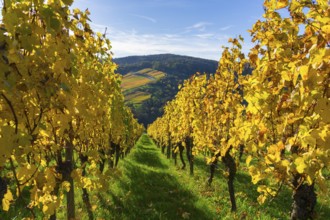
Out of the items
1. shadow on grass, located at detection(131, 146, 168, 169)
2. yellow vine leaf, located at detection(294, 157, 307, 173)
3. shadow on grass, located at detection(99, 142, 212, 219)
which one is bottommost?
shadow on grass, located at detection(131, 146, 168, 169)

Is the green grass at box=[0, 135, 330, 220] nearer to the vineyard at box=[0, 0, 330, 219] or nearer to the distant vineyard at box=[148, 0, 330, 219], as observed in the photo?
the vineyard at box=[0, 0, 330, 219]

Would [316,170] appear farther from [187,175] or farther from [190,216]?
[187,175]

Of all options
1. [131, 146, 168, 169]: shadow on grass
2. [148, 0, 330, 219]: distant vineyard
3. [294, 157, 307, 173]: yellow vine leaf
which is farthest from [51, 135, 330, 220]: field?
[131, 146, 168, 169]: shadow on grass

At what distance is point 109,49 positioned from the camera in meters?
6.48

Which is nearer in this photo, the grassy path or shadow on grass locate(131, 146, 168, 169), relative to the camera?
the grassy path

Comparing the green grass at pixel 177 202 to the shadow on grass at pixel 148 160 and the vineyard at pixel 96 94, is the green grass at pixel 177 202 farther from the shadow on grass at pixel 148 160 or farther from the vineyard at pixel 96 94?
the shadow on grass at pixel 148 160

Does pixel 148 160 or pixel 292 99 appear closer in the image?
pixel 292 99

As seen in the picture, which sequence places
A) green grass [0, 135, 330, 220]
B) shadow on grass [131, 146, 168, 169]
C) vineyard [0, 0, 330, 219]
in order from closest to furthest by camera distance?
vineyard [0, 0, 330, 219] → green grass [0, 135, 330, 220] → shadow on grass [131, 146, 168, 169]

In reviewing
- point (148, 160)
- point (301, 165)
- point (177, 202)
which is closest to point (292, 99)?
A: point (301, 165)

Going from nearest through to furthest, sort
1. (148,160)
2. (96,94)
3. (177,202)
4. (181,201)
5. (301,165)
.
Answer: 1. (301,165)
2. (96,94)
3. (177,202)
4. (181,201)
5. (148,160)

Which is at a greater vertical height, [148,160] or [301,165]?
[301,165]

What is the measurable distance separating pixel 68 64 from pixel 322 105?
7.37 ft

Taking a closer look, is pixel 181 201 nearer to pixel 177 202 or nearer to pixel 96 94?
pixel 177 202

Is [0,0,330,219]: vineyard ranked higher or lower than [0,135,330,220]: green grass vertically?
higher
